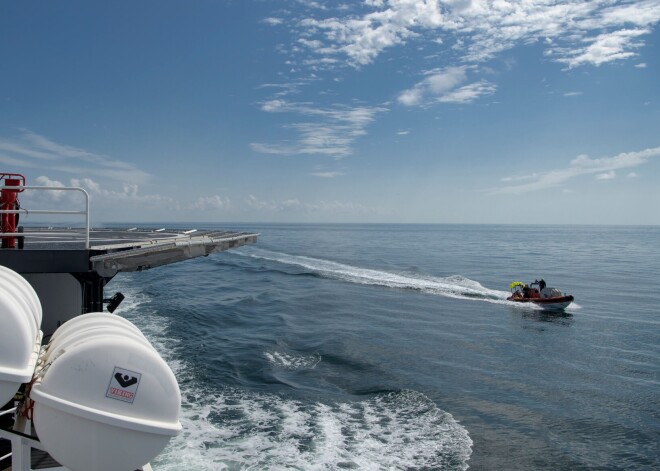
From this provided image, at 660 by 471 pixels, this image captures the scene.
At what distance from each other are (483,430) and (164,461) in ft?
28.5

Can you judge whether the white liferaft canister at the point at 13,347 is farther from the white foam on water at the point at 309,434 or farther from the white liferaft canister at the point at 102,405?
the white foam on water at the point at 309,434

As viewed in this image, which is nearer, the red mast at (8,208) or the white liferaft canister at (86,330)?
the white liferaft canister at (86,330)

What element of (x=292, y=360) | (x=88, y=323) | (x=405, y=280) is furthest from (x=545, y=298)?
(x=88, y=323)

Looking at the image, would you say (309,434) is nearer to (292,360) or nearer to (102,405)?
(292,360)

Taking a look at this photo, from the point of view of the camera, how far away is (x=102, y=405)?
5223 mm

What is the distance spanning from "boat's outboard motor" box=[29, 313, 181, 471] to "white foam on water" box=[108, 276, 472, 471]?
6.24 metres

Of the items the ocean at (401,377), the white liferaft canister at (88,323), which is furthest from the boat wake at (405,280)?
the white liferaft canister at (88,323)

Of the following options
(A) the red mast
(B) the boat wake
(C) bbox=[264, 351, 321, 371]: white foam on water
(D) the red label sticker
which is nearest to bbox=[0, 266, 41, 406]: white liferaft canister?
(D) the red label sticker

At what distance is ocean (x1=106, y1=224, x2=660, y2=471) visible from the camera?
40.8ft

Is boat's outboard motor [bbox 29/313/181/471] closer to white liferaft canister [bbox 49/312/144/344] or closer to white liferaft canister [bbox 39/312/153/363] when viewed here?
white liferaft canister [bbox 39/312/153/363]

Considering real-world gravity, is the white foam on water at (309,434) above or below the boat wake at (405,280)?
below

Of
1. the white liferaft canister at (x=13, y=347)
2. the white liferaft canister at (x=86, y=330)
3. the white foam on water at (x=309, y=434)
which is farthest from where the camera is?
the white foam on water at (x=309, y=434)

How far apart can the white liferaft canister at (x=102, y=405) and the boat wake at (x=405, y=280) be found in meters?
33.1

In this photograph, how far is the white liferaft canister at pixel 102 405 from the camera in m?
5.16
